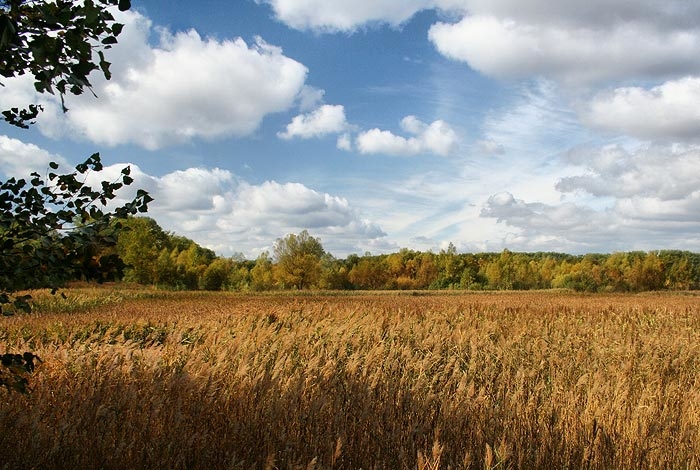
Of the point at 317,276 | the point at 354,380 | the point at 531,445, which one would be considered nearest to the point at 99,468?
the point at 354,380

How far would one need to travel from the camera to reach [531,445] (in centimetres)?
388

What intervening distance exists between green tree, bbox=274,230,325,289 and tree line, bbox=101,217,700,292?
0.13m

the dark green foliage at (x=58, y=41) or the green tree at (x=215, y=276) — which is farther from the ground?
the dark green foliage at (x=58, y=41)

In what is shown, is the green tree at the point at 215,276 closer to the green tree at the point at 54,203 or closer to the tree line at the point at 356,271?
the tree line at the point at 356,271

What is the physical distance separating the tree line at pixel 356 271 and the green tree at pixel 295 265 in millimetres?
126

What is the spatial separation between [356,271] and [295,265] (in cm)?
2773

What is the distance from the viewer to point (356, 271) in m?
86.9

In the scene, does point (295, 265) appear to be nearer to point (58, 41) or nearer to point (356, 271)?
point (356, 271)

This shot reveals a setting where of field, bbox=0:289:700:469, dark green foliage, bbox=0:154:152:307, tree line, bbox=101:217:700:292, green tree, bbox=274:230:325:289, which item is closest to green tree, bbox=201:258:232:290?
tree line, bbox=101:217:700:292

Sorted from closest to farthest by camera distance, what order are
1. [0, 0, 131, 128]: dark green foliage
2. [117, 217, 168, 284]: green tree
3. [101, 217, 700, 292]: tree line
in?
[0, 0, 131, 128]: dark green foliage, [117, 217, 168, 284]: green tree, [101, 217, 700, 292]: tree line

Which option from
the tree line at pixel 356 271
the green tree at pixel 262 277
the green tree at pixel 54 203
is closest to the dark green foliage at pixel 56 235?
the green tree at pixel 54 203

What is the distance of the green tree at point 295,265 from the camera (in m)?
60.1

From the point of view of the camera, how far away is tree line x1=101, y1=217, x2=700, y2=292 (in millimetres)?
54906

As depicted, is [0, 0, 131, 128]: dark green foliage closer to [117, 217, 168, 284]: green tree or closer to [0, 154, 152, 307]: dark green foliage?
[0, 154, 152, 307]: dark green foliage
